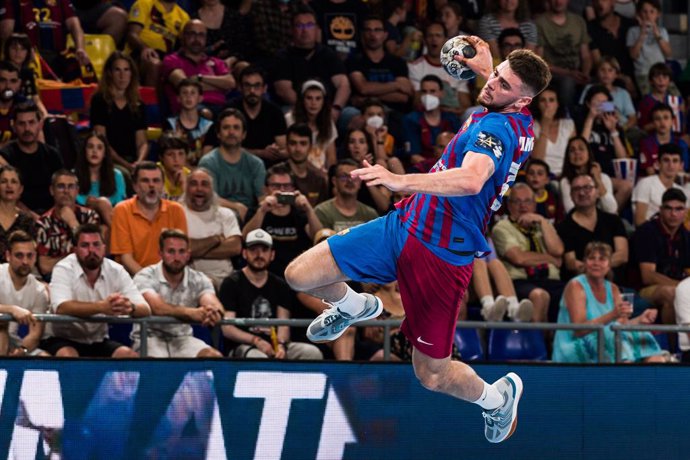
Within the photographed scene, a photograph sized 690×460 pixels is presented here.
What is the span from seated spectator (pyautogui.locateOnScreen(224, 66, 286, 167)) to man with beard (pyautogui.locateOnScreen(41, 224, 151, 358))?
315cm

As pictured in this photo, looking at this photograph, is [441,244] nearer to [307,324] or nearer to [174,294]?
[307,324]

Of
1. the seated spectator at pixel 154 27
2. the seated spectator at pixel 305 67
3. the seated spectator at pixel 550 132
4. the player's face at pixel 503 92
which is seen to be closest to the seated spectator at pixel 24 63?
the seated spectator at pixel 154 27

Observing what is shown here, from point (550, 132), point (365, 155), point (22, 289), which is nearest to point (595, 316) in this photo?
point (365, 155)

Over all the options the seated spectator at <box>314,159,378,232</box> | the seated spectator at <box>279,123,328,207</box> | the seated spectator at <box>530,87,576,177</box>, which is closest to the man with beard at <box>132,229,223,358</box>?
the seated spectator at <box>314,159,378,232</box>

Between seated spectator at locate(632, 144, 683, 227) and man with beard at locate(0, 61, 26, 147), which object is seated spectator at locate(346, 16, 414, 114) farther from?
man with beard at locate(0, 61, 26, 147)

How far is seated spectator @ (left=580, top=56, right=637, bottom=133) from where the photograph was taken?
16266 millimetres

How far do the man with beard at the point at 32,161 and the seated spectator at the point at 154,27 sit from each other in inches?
97.7

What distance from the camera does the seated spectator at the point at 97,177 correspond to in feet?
40.1

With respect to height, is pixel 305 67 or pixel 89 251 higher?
pixel 305 67

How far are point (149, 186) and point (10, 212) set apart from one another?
3.86 ft

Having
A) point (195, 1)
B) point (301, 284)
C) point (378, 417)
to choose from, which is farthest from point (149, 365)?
point (195, 1)

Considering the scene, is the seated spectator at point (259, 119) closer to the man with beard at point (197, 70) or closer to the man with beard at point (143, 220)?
the man with beard at point (197, 70)

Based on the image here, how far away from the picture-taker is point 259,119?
13969 mm

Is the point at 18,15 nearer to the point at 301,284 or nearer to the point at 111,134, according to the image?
the point at 111,134
